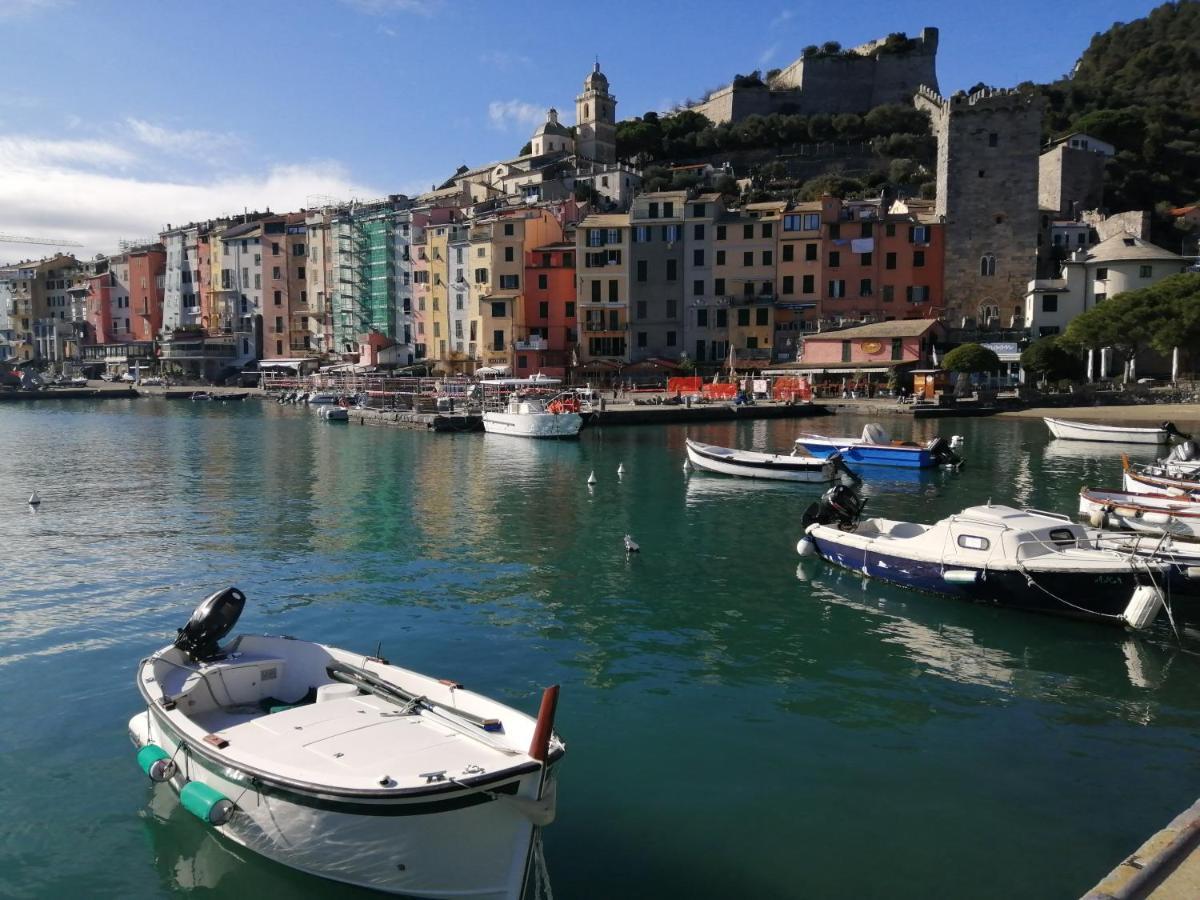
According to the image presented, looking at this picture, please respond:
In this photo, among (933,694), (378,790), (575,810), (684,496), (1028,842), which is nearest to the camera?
(378,790)

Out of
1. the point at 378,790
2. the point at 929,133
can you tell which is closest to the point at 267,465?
the point at 378,790

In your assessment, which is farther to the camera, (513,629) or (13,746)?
(513,629)

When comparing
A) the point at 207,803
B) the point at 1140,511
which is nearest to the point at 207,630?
the point at 207,803

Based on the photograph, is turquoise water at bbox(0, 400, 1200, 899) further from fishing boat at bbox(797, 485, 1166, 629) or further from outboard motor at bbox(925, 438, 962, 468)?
outboard motor at bbox(925, 438, 962, 468)

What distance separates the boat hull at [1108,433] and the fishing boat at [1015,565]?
1154 inches

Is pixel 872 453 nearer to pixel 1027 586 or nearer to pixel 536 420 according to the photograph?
pixel 536 420

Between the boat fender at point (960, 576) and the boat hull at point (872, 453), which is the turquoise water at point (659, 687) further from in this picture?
the boat hull at point (872, 453)

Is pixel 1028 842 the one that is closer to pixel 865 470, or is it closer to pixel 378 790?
pixel 378 790

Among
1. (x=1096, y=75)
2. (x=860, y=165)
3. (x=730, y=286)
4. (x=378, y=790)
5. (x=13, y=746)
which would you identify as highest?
(x=1096, y=75)

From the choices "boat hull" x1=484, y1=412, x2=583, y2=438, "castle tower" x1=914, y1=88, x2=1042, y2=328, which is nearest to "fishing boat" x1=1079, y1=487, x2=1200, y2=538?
"boat hull" x1=484, y1=412, x2=583, y2=438

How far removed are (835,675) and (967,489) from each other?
66.9 ft

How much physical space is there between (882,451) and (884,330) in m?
30.3

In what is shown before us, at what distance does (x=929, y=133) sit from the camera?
350 ft

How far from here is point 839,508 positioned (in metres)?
21.5
